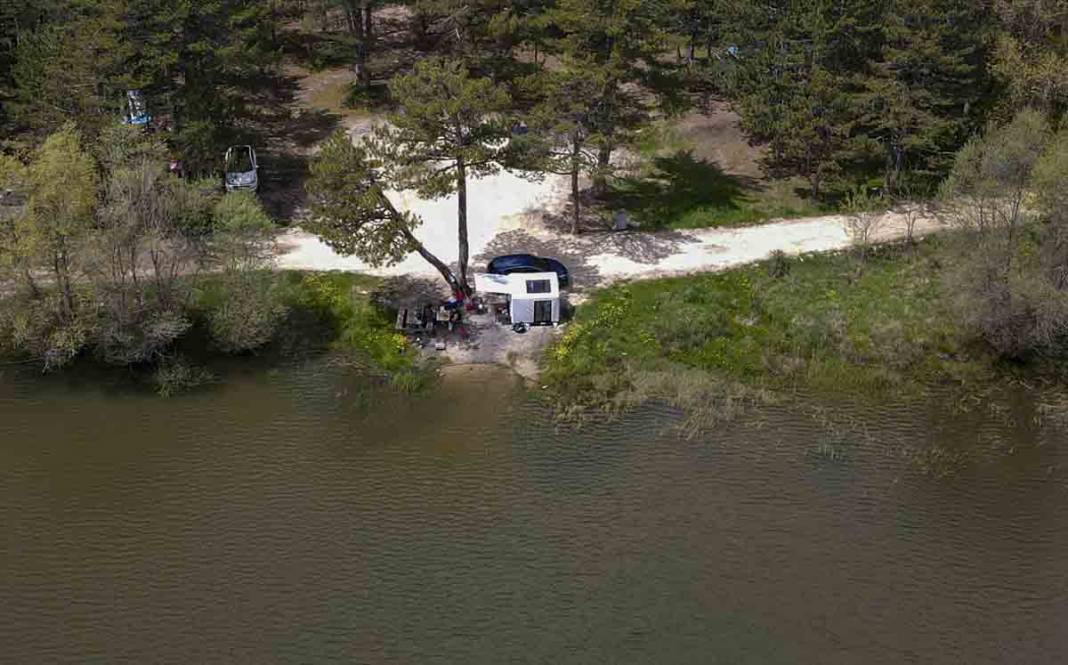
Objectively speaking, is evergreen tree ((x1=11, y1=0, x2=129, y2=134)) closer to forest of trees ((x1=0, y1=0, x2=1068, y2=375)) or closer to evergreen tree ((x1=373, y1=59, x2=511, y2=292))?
forest of trees ((x1=0, y1=0, x2=1068, y2=375))

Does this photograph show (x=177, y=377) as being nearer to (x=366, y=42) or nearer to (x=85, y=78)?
(x=85, y=78)

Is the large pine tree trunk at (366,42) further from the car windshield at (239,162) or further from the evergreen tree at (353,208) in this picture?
the evergreen tree at (353,208)

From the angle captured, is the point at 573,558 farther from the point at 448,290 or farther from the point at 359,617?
the point at 448,290

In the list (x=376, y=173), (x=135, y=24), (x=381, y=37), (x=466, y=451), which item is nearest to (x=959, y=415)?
(x=466, y=451)

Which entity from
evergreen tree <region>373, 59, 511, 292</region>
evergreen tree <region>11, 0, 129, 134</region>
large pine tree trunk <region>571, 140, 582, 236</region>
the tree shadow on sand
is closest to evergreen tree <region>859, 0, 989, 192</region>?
the tree shadow on sand

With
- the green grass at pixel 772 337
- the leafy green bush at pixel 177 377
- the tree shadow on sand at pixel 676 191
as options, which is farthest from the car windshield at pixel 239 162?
the green grass at pixel 772 337

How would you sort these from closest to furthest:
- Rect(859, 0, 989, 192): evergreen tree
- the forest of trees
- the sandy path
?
the forest of trees → the sandy path → Rect(859, 0, 989, 192): evergreen tree
